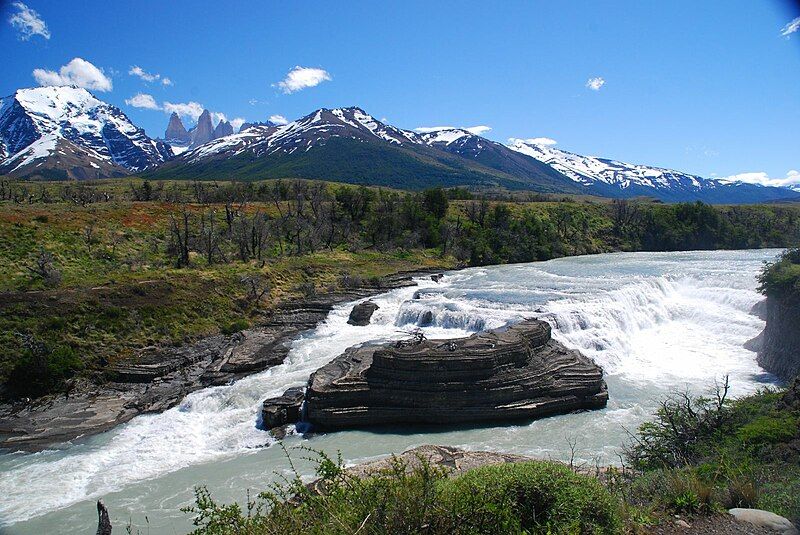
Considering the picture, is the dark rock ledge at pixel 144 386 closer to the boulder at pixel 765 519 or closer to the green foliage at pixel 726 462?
the green foliage at pixel 726 462

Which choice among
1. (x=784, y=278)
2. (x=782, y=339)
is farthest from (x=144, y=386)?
(x=784, y=278)

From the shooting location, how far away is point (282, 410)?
59.8 ft

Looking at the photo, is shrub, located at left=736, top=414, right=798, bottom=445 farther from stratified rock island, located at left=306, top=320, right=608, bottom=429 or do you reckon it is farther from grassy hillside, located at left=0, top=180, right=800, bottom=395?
grassy hillside, located at left=0, top=180, right=800, bottom=395

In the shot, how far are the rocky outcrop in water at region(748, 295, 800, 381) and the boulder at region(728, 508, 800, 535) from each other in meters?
17.0

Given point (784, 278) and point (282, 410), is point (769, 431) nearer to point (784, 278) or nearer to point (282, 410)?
point (282, 410)

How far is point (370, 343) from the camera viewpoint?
24.4 metres

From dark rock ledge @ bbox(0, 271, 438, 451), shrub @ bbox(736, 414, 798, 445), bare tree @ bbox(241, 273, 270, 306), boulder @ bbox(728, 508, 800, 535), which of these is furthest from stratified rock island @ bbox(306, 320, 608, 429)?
bare tree @ bbox(241, 273, 270, 306)

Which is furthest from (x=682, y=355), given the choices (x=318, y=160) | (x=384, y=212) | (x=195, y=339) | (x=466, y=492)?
(x=318, y=160)

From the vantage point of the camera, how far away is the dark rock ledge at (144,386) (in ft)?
58.2

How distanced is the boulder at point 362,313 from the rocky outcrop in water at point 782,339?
22.3 metres

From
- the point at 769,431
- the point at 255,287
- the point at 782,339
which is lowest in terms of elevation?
the point at 782,339

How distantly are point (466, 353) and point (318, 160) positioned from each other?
189164 mm

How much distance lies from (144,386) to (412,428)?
12824 millimetres

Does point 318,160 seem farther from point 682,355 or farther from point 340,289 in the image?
point 682,355
